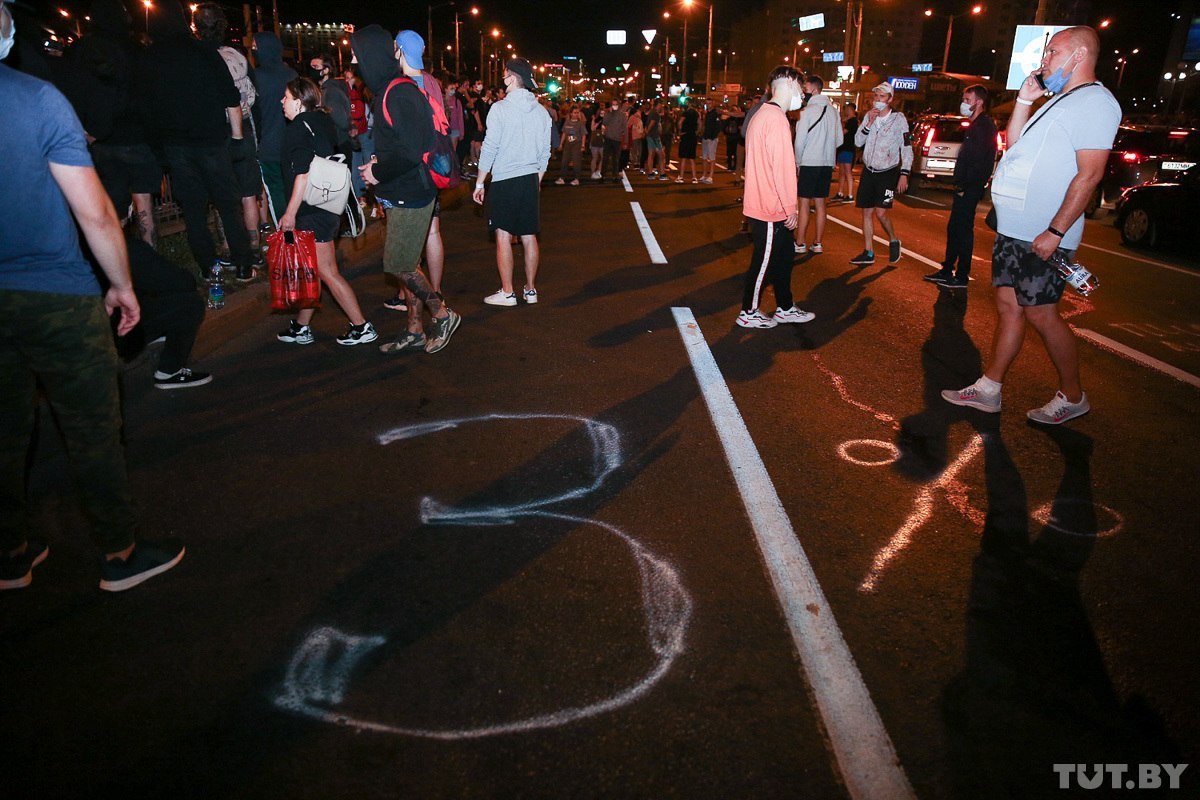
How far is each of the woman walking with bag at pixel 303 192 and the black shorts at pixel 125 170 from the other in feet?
6.25

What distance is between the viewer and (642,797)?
6.72 ft

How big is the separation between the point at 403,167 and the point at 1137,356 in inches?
228

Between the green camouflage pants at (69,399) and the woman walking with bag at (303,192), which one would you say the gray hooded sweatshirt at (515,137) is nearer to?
the woman walking with bag at (303,192)

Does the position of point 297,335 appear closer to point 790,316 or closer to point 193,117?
point 193,117

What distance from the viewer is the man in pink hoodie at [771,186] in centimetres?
598

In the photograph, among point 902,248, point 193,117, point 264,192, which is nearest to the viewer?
point 193,117

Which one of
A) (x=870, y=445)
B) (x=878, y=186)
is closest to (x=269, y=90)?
(x=878, y=186)

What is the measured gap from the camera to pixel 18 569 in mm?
2893

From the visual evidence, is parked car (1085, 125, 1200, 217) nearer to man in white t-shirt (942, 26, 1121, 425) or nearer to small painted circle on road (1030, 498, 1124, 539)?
man in white t-shirt (942, 26, 1121, 425)

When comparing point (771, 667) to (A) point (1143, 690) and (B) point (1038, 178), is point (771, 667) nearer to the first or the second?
(A) point (1143, 690)

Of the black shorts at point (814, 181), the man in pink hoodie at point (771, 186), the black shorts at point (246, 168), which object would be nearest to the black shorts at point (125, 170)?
the black shorts at point (246, 168)

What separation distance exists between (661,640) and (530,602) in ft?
1.71

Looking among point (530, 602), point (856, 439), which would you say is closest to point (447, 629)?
point (530, 602)

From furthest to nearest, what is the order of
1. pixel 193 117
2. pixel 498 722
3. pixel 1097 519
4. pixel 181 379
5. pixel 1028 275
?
1. pixel 193 117
2. pixel 181 379
3. pixel 1028 275
4. pixel 1097 519
5. pixel 498 722
